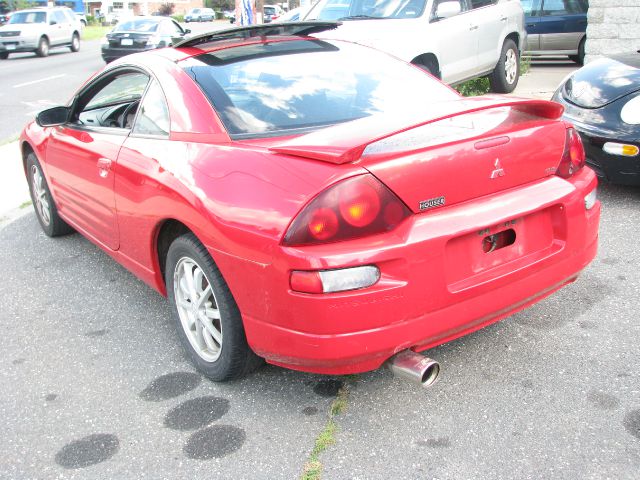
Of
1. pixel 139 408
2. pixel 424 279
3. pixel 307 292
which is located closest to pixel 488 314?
pixel 424 279

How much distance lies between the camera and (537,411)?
280 cm

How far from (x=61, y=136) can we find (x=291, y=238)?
8.64ft

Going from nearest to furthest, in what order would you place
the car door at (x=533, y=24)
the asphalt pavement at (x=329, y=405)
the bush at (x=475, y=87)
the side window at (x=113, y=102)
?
1. the asphalt pavement at (x=329, y=405)
2. the side window at (x=113, y=102)
3. the bush at (x=475, y=87)
4. the car door at (x=533, y=24)

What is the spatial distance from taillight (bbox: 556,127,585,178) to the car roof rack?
1645 mm

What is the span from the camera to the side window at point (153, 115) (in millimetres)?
3357

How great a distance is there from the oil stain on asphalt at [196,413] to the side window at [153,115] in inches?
50.0

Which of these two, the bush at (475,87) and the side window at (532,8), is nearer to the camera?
the bush at (475,87)

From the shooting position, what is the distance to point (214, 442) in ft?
8.95

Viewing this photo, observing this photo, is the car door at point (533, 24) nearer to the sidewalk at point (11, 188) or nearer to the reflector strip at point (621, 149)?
the reflector strip at point (621, 149)

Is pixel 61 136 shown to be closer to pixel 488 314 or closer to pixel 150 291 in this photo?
pixel 150 291

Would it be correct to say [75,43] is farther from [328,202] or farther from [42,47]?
[328,202]

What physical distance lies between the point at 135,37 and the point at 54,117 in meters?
17.3

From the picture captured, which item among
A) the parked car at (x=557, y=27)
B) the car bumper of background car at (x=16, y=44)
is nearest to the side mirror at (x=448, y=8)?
the parked car at (x=557, y=27)

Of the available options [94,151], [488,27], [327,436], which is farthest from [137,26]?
[327,436]
